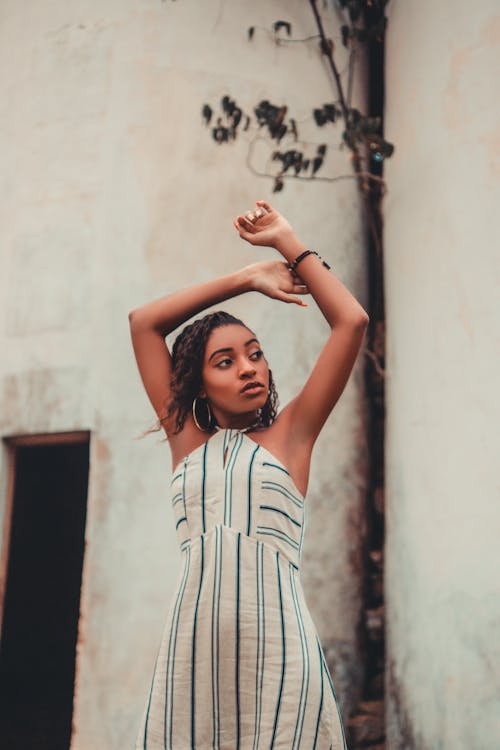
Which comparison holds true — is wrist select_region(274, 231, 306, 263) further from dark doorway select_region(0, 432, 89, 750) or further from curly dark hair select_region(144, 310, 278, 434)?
dark doorway select_region(0, 432, 89, 750)

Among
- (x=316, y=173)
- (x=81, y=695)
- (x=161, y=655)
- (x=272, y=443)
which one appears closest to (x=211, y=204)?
(x=316, y=173)

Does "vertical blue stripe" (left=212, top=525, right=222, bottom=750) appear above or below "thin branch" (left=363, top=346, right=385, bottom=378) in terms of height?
below

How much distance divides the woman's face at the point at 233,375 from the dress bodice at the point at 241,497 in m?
0.12

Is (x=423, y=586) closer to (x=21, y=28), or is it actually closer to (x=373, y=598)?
(x=373, y=598)

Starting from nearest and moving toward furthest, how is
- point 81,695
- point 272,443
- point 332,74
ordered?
1. point 272,443
2. point 81,695
3. point 332,74

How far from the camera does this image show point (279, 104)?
534 centimetres

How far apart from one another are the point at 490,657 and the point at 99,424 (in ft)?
7.52

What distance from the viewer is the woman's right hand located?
2238 mm

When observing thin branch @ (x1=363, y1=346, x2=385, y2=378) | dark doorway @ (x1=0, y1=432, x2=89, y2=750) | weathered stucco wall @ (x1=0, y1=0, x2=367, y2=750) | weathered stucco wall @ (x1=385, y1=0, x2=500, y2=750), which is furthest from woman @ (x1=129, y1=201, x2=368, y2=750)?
dark doorway @ (x1=0, y1=432, x2=89, y2=750)

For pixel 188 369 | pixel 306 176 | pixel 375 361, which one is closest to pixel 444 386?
pixel 375 361

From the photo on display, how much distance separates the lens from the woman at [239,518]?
72.6 inches

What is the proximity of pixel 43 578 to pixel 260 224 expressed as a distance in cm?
641

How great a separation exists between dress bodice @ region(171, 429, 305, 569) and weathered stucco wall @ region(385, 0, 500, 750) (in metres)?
2.23

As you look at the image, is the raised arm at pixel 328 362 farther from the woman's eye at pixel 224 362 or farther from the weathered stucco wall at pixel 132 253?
the weathered stucco wall at pixel 132 253
